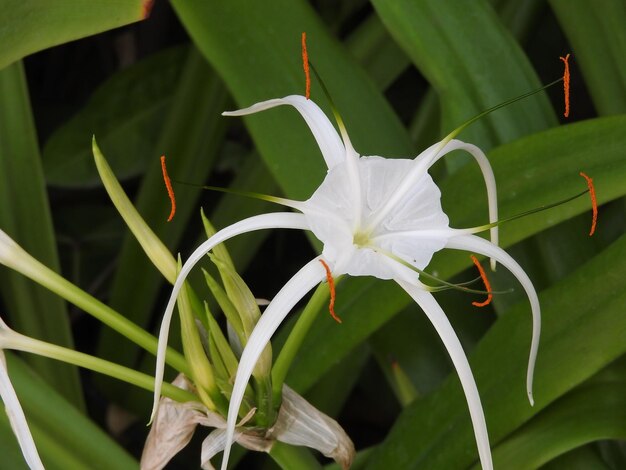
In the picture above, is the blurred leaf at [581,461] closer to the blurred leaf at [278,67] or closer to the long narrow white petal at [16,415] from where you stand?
the blurred leaf at [278,67]

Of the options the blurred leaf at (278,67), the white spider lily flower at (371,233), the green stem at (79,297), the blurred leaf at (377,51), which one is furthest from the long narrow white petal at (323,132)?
the blurred leaf at (377,51)

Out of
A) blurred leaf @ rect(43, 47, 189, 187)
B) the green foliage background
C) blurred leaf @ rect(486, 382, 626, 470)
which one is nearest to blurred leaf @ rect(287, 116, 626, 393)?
the green foliage background

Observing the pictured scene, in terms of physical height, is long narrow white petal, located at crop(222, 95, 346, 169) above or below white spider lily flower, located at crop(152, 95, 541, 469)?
above

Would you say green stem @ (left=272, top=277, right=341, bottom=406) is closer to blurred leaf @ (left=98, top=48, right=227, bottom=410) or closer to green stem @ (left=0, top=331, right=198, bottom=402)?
green stem @ (left=0, top=331, right=198, bottom=402)

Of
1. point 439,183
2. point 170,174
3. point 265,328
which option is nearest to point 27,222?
point 170,174

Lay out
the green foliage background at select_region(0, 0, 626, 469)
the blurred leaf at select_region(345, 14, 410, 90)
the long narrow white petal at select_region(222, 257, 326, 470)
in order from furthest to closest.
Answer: the blurred leaf at select_region(345, 14, 410, 90) → the green foliage background at select_region(0, 0, 626, 469) → the long narrow white petal at select_region(222, 257, 326, 470)

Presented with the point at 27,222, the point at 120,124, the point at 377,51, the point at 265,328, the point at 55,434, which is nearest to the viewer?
the point at 265,328

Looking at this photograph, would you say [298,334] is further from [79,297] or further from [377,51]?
[377,51]
